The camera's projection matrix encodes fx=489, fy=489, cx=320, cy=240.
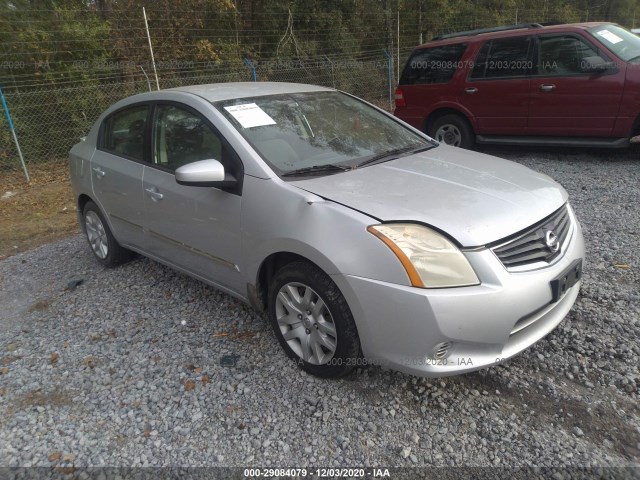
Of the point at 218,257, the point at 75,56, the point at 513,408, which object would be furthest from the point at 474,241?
the point at 75,56

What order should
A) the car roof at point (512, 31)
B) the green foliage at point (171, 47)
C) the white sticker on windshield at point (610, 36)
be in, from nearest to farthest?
the white sticker on windshield at point (610, 36) < the car roof at point (512, 31) < the green foliage at point (171, 47)

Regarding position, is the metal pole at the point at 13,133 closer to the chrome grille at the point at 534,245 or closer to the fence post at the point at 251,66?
the fence post at the point at 251,66

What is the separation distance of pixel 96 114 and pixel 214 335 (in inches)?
292

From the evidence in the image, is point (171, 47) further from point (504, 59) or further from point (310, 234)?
point (310, 234)

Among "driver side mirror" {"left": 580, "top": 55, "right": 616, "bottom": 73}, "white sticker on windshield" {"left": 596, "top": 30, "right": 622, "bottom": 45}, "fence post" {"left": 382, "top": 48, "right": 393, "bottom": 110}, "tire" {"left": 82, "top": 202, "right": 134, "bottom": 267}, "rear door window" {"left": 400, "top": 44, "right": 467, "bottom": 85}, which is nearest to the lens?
"tire" {"left": 82, "top": 202, "right": 134, "bottom": 267}

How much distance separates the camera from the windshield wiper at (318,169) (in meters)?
2.87

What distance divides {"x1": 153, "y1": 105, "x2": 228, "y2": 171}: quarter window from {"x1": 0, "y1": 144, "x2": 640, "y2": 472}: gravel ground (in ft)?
3.66

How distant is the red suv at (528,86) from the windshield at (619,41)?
0.5 inches

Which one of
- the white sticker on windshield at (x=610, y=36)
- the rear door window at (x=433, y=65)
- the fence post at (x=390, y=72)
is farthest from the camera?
the fence post at (x=390, y=72)

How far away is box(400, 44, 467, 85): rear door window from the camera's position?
286 inches

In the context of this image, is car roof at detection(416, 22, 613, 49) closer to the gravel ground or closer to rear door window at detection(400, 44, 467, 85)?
rear door window at detection(400, 44, 467, 85)

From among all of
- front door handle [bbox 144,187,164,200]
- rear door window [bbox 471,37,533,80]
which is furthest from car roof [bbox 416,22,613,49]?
front door handle [bbox 144,187,164,200]

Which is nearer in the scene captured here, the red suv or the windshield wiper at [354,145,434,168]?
the windshield wiper at [354,145,434,168]

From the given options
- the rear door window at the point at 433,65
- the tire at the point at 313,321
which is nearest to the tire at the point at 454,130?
→ the rear door window at the point at 433,65
